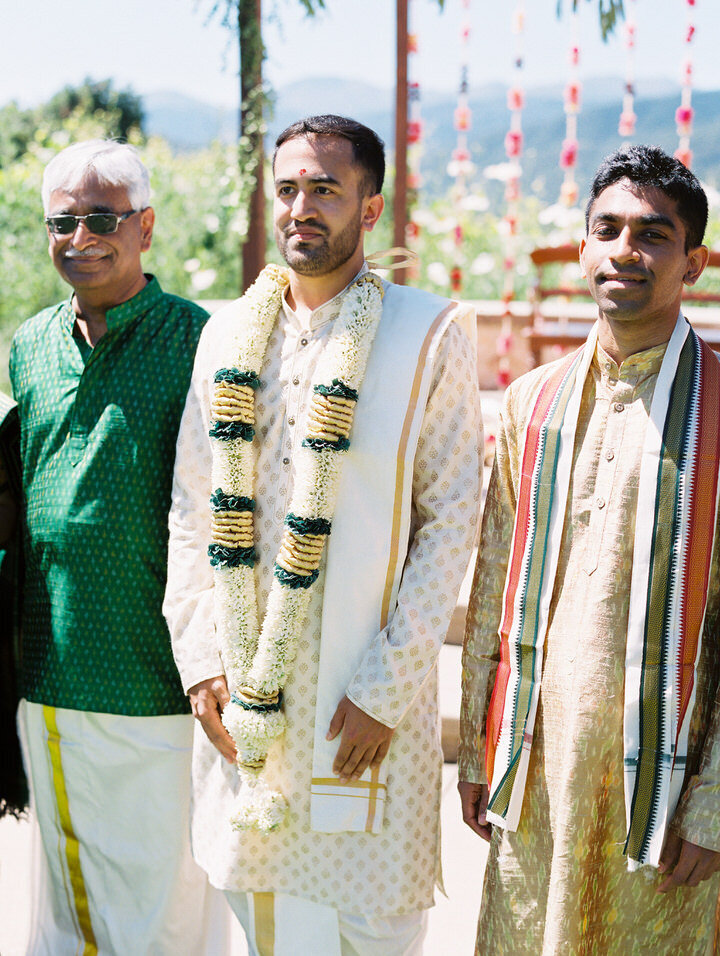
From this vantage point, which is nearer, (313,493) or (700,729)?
(700,729)

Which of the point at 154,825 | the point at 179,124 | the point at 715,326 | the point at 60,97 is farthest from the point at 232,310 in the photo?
the point at 179,124

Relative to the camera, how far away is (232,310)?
244 centimetres

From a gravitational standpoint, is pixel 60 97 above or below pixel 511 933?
above

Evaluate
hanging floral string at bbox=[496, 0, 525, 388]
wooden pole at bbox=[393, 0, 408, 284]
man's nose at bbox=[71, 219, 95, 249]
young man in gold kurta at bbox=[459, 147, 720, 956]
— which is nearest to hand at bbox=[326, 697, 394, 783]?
young man in gold kurta at bbox=[459, 147, 720, 956]

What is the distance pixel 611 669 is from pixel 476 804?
1.61 ft

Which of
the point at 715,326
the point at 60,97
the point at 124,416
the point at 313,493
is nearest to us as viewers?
the point at 313,493

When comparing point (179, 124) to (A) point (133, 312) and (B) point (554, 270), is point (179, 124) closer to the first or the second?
(B) point (554, 270)

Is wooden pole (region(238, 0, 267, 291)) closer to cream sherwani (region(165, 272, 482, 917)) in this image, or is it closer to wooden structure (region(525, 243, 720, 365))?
wooden structure (region(525, 243, 720, 365))

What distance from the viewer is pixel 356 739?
2133 millimetres

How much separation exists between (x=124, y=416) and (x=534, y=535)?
1.16 metres

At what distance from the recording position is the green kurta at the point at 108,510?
2.63 meters

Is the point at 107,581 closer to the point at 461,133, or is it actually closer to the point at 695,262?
the point at 695,262

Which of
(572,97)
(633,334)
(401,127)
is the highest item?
(572,97)

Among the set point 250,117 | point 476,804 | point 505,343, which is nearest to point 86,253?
point 476,804
